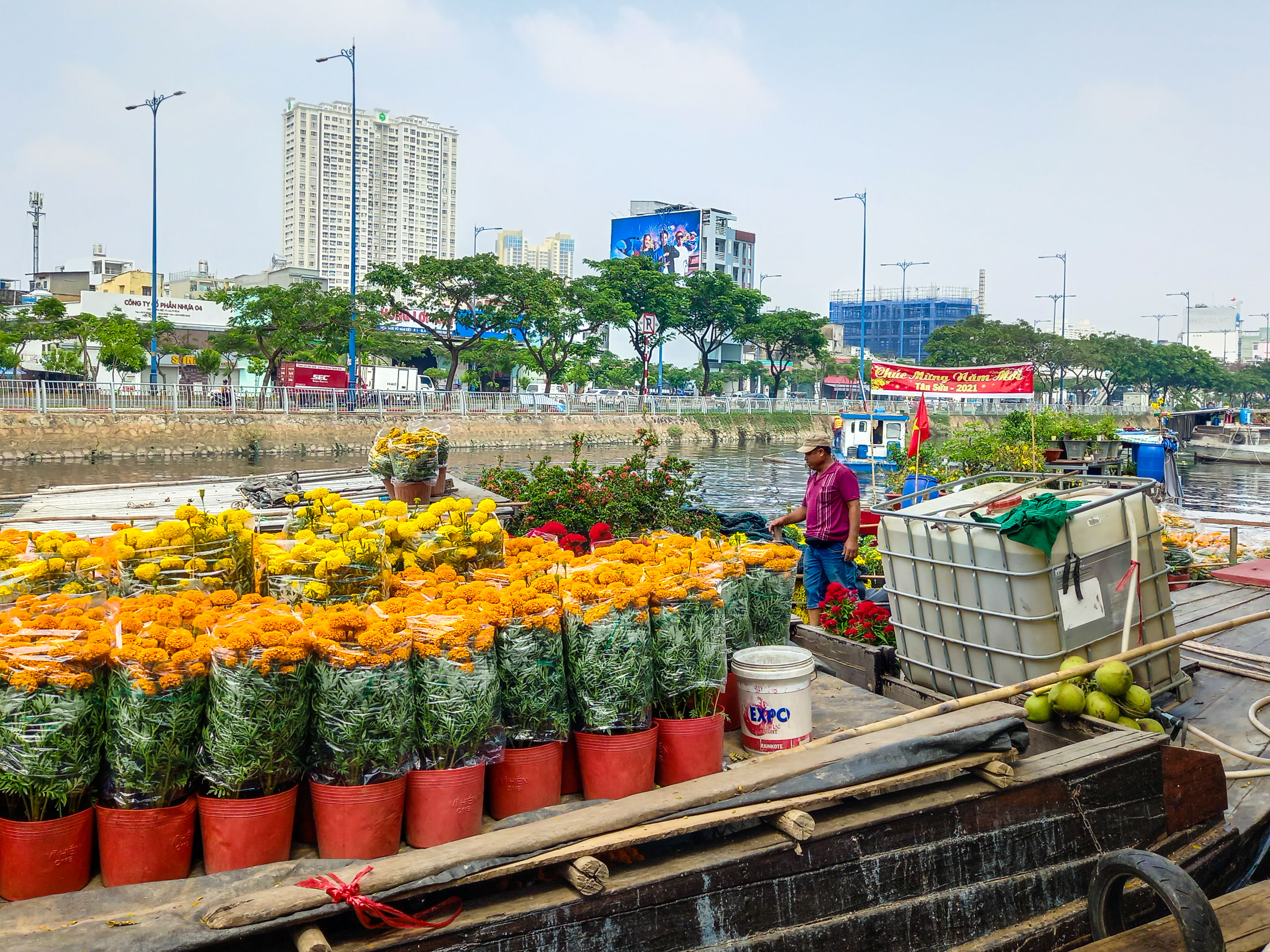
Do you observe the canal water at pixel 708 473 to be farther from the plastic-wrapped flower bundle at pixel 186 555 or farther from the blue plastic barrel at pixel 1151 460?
the plastic-wrapped flower bundle at pixel 186 555

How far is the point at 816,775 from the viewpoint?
10.7 feet

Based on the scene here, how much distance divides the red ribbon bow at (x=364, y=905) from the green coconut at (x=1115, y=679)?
3.32 m

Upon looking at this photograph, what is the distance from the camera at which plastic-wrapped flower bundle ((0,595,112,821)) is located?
259 cm

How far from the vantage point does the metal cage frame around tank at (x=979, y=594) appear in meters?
4.66

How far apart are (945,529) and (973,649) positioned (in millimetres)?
643

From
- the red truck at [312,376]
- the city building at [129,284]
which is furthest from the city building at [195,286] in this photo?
the red truck at [312,376]

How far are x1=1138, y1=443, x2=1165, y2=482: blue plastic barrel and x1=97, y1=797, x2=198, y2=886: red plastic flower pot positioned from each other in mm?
21266

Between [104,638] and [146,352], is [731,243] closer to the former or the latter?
[146,352]

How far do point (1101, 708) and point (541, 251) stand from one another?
615 feet

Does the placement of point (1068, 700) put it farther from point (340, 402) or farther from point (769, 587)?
point (340, 402)

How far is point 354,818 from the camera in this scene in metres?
2.84

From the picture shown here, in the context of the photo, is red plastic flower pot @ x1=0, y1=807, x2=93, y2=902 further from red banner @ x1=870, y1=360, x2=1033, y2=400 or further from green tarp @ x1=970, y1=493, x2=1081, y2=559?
red banner @ x1=870, y1=360, x2=1033, y2=400

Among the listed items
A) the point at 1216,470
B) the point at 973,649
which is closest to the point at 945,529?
the point at 973,649

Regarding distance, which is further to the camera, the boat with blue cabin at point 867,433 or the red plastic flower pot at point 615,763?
the boat with blue cabin at point 867,433
